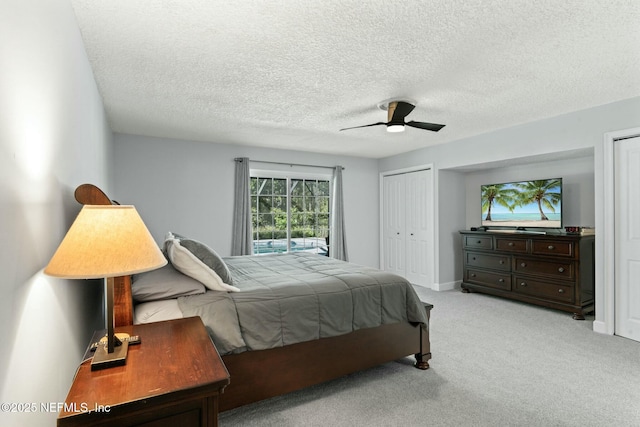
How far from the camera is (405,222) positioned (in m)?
6.12

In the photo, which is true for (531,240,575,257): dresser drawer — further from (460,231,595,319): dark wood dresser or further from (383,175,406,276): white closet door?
(383,175,406,276): white closet door

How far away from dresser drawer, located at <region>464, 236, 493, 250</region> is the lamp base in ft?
15.8

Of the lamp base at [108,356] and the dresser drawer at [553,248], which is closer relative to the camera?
the lamp base at [108,356]

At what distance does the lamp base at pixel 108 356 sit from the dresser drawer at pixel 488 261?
4755mm

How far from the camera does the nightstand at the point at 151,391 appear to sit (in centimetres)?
101

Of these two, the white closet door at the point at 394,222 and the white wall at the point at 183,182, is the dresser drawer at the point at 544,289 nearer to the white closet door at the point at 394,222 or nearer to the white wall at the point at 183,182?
the white closet door at the point at 394,222

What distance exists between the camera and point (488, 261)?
194 inches

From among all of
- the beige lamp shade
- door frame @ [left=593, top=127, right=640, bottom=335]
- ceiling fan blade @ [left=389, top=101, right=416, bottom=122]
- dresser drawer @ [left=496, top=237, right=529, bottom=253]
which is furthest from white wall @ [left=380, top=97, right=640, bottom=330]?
the beige lamp shade

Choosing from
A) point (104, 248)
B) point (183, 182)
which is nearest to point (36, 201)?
point (104, 248)

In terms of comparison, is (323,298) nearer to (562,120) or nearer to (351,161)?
(562,120)

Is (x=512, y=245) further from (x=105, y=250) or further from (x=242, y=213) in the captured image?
(x=105, y=250)

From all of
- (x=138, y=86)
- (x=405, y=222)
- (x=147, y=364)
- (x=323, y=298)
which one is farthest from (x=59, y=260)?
(x=405, y=222)

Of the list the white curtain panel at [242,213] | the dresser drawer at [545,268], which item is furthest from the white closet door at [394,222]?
the white curtain panel at [242,213]

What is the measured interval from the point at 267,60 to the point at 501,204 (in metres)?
4.30
